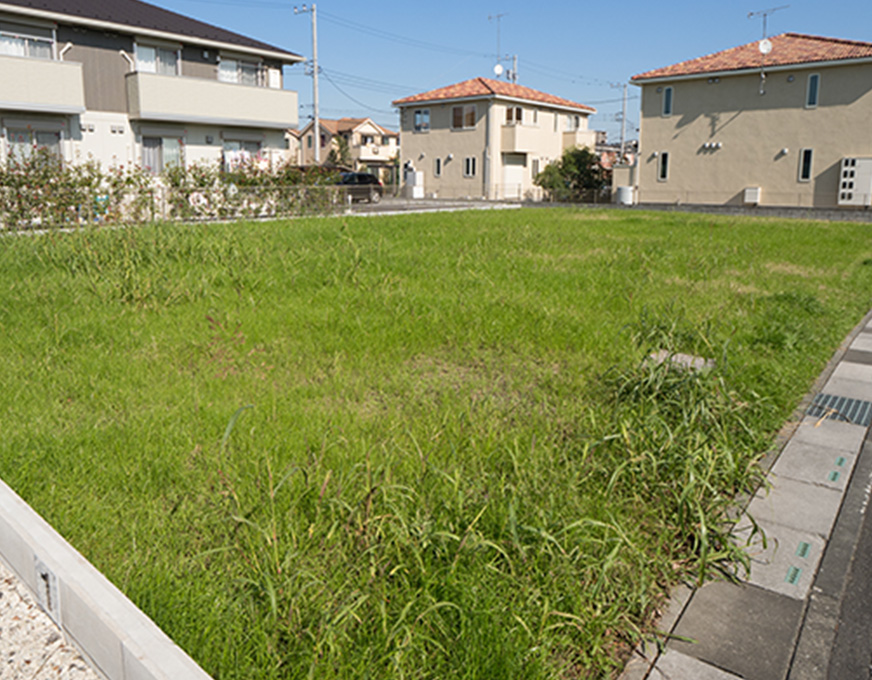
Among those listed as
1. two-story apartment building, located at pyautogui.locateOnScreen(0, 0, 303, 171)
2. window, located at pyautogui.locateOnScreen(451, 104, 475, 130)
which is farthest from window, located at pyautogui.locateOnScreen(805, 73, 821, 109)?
two-story apartment building, located at pyautogui.locateOnScreen(0, 0, 303, 171)

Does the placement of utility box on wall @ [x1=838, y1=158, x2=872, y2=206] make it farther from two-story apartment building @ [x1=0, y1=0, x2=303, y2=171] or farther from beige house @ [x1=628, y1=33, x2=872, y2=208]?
two-story apartment building @ [x1=0, y1=0, x2=303, y2=171]

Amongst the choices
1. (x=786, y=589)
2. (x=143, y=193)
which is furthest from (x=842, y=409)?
(x=143, y=193)

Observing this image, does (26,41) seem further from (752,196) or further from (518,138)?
(752,196)

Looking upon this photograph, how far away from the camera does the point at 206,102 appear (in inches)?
928

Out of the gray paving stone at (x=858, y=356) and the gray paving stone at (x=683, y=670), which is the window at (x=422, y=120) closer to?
the gray paving stone at (x=858, y=356)

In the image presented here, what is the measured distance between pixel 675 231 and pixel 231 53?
17.8 metres

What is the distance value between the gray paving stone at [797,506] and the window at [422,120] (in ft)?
139

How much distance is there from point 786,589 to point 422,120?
43.6m

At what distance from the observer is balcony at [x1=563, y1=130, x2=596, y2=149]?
44312 mm

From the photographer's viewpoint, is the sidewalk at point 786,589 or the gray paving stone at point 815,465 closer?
the sidewalk at point 786,589

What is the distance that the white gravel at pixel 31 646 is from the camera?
225 centimetres

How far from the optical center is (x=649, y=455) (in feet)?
11.1

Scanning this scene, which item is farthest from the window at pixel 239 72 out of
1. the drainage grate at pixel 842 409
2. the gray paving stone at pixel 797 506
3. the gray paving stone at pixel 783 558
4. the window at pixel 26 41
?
the gray paving stone at pixel 783 558

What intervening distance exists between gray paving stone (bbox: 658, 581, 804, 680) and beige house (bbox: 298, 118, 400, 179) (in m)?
62.0
